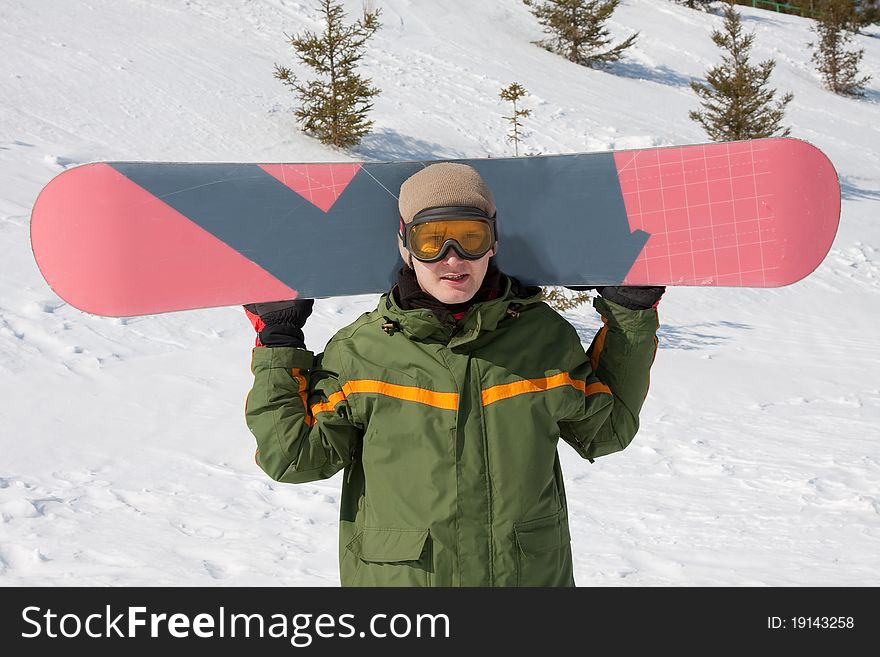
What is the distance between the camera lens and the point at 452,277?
1.82 m

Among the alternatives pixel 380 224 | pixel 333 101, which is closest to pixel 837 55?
pixel 333 101

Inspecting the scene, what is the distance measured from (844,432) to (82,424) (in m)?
5.29

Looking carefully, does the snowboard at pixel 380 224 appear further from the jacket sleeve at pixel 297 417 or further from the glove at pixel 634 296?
the jacket sleeve at pixel 297 417

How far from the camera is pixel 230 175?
2.37 metres

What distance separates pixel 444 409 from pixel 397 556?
0.31m

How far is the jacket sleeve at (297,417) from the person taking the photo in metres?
1.79

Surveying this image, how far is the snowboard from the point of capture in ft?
7.41

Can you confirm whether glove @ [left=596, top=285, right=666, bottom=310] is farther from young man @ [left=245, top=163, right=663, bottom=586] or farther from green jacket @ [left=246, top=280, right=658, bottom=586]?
green jacket @ [left=246, top=280, right=658, bottom=586]

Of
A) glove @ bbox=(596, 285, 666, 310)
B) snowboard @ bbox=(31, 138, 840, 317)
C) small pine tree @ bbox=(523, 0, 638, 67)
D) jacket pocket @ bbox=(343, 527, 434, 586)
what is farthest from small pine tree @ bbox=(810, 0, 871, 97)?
jacket pocket @ bbox=(343, 527, 434, 586)

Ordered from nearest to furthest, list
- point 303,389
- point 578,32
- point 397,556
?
point 397,556 < point 303,389 < point 578,32

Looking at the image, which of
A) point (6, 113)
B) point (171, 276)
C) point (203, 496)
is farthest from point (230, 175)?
point (6, 113)

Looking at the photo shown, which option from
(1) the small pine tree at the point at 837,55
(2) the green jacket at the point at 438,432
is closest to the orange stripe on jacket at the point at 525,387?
(2) the green jacket at the point at 438,432

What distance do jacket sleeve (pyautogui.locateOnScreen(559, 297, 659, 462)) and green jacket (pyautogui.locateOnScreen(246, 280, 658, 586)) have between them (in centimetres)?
2

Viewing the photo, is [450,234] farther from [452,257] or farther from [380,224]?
[380,224]
